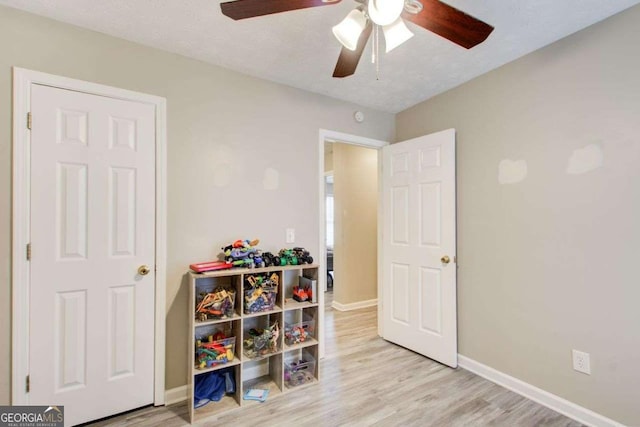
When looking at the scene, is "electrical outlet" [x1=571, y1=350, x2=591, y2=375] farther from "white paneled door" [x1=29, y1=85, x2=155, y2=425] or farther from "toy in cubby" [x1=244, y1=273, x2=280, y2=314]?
"white paneled door" [x1=29, y1=85, x2=155, y2=425]

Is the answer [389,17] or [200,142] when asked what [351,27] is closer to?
[389,17]

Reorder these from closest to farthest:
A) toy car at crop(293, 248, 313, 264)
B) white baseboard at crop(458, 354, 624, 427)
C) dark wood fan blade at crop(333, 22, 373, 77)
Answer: dark wood fan blade at crop(333, 22, 373, 77) → white baseboard at crop(458, 354, 624, 427) → toy car at crop(293, 248, 313, 264)

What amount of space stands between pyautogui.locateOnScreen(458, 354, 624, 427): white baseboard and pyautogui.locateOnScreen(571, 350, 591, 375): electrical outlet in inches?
9.2

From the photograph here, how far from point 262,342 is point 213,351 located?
13.6 inches

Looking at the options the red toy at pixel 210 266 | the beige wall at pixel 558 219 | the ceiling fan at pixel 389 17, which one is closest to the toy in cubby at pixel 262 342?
the red toy at pixel 210 266

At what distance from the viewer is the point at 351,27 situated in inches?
53.6

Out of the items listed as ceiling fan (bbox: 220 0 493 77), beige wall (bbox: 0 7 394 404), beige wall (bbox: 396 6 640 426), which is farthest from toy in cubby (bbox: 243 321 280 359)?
ceiling fan (bbox: 220 0 493 77)

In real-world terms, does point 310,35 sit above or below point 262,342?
above

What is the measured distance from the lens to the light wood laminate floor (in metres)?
1.89

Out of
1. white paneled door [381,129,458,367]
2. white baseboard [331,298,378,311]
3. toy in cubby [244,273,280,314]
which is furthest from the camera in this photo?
white baseboard [331,298,378,311]

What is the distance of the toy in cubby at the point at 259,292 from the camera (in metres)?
2.15

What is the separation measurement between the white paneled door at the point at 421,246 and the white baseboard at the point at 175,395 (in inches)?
77.2

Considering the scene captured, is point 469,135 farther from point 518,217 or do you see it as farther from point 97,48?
point 97,48

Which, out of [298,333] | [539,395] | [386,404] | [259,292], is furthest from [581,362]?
[259,292]
